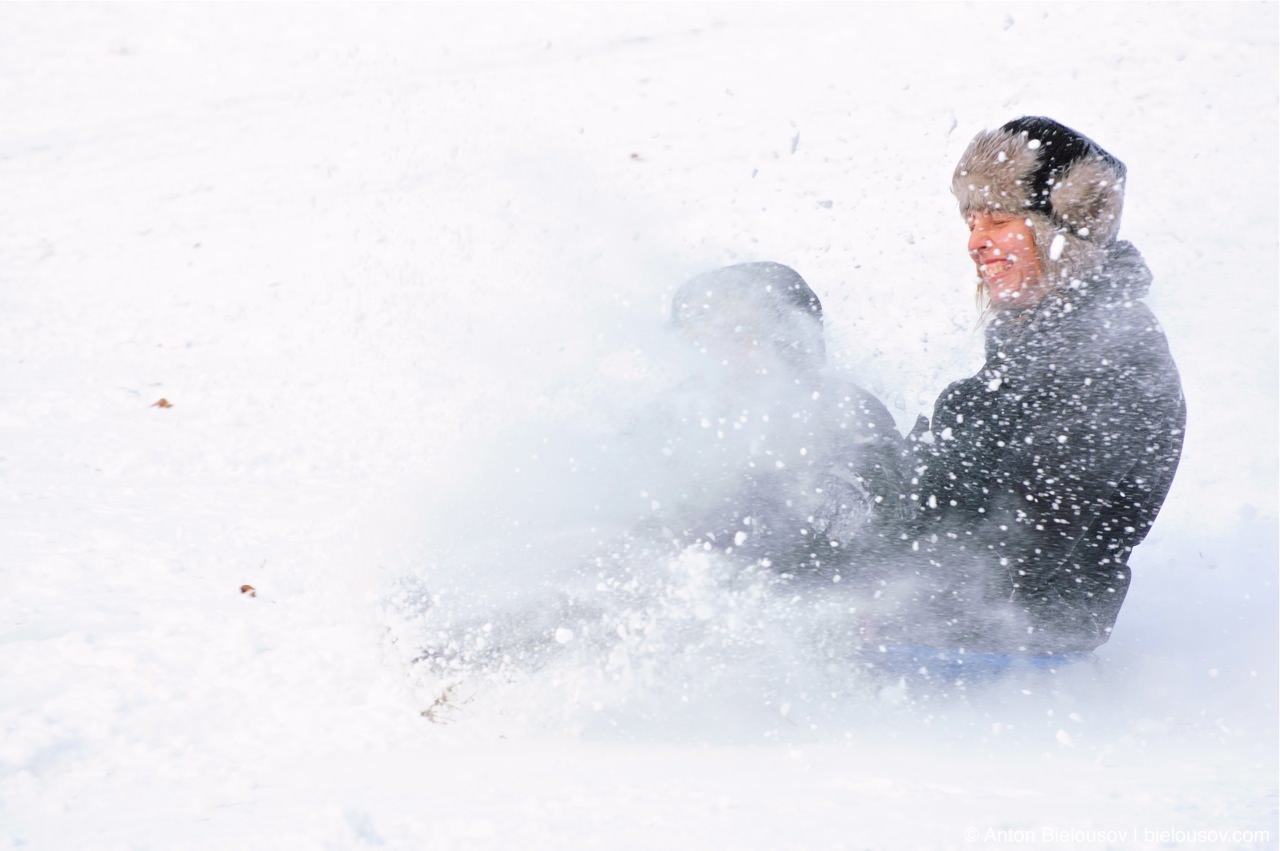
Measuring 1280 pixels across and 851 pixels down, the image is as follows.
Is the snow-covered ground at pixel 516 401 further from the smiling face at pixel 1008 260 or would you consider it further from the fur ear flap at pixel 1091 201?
the fur ear flap at pixel 1091 201

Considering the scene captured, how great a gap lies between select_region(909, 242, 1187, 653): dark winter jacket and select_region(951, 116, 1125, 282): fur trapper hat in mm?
81

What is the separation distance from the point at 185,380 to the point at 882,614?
3.60 meters

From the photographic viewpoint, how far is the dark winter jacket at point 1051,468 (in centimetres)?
263

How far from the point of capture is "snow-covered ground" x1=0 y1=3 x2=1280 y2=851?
7.37ft

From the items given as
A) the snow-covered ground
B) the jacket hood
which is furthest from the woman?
the snow-covered ground

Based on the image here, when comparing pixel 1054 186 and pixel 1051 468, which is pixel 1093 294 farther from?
pixel 1051 468

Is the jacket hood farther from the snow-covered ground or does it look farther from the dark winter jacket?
the snow-covered ground

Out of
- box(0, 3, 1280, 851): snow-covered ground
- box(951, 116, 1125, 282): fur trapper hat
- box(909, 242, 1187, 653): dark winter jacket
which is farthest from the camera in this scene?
box(951, 116, 1125, 282): fur trapper hat

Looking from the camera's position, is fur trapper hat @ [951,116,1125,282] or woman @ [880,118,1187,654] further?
fur trapper hat @ [951,116,1125,282]

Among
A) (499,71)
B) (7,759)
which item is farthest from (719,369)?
(499,71)

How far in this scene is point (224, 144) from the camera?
830 centimetres

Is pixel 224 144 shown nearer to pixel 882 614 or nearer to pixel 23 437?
pixel 23 437

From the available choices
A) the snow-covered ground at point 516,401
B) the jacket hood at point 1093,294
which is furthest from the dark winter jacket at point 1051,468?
the snow-covered ground at point 516,401

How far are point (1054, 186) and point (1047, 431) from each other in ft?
2.06
